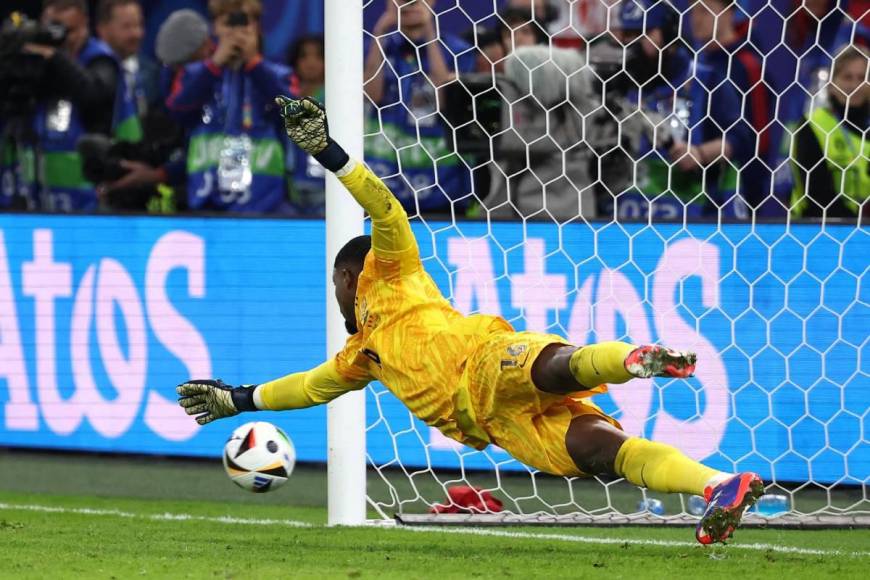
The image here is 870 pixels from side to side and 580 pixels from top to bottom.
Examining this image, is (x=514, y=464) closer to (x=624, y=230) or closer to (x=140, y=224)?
(x=624, y=230)

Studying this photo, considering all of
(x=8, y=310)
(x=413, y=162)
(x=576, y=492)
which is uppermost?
(x=413, y=162)

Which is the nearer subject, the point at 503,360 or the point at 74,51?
the point at 503,360

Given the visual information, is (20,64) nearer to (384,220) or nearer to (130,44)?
(130,44)

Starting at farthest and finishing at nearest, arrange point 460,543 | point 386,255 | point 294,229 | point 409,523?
1. point 294,229
2. point 409,523
3. point 460,543
4. point 386,255

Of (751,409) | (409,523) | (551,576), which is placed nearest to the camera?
(551,576)

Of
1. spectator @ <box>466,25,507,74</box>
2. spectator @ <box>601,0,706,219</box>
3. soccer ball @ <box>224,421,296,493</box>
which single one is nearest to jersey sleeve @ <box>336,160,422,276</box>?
soccer ball @ <box>224,421,296,493</box>

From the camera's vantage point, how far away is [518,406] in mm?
5328

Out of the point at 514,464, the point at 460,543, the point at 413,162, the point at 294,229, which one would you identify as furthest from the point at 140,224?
the point at 460,543

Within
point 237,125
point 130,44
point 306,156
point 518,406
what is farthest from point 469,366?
point 130,44

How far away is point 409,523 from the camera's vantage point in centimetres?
694

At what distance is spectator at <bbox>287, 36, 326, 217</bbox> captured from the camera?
9.50 meters

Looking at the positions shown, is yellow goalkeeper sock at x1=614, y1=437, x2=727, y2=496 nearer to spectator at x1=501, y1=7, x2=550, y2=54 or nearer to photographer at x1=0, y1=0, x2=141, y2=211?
spectator at x1=501, y1=7, x2=550, y2=54

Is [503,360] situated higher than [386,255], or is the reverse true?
[386,255]

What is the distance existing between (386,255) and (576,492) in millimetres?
3105
